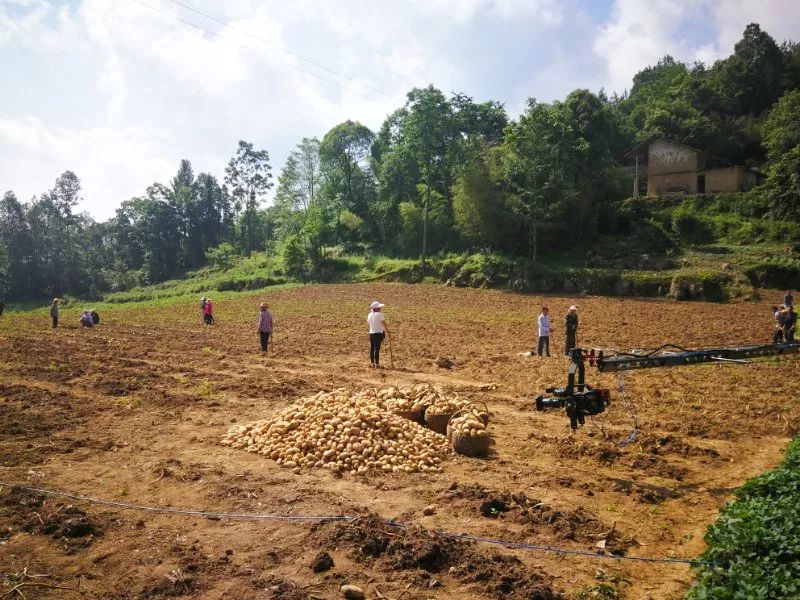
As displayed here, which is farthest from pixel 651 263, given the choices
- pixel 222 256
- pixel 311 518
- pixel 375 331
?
pixel 222 256

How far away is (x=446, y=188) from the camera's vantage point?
55.7 m

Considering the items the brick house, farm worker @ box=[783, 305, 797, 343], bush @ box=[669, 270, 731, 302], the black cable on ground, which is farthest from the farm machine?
the brick house

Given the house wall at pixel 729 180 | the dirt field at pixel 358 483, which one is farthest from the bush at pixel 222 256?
the dirt field at pixel 358 483

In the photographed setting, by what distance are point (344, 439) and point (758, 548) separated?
5528 mm

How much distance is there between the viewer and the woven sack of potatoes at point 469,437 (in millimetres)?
8859

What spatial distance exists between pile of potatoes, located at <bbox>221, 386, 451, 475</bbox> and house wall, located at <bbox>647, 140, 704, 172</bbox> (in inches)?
1919

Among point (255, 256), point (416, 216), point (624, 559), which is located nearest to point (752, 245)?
point (416, 216)

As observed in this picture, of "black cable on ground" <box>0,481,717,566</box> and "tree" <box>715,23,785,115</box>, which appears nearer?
"black cable on ground" <box>0,481,717,566</box>

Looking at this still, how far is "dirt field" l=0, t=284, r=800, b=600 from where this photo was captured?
5531 millimetres

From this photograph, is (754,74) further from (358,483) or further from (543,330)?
(358,483)

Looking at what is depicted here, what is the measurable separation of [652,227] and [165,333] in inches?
1470

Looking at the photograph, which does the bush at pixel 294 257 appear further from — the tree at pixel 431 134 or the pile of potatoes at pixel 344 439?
the pile of potatoes at pixel 344 439

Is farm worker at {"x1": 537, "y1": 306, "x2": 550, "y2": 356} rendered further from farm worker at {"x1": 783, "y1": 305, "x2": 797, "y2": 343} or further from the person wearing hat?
farm worker at {"x1": 783, "y1": 305, "x2": 797, "y2": 343}

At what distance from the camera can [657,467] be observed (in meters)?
8.29
